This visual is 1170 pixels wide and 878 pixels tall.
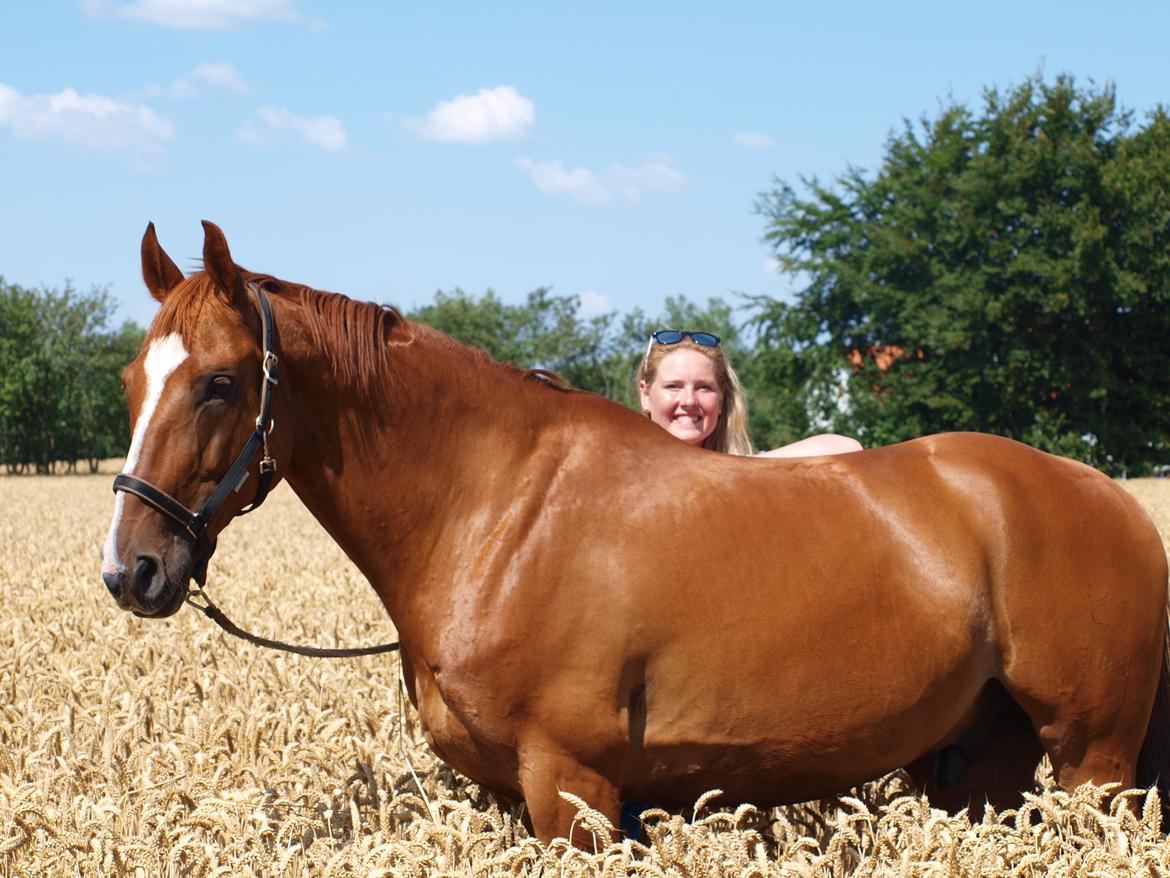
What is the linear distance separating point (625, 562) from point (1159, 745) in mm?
2131

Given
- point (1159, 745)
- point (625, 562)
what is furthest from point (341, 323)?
point (1159, 745)

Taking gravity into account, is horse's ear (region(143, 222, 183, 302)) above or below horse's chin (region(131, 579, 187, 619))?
above

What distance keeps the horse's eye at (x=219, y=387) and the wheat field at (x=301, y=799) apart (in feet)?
3.88

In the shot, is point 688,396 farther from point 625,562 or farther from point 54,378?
point 54,378

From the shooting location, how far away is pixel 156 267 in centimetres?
360

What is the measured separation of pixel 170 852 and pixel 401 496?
119cm

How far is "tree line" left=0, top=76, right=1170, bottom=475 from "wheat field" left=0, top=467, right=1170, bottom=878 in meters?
35.5

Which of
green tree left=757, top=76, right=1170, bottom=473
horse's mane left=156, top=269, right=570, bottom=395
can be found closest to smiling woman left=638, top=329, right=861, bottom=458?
horse's mane left=156, top=269, right=570, bottom=395

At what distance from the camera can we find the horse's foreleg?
3385 millimetres

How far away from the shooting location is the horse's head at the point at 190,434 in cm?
323

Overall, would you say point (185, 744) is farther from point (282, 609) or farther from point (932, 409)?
point (932, 409)

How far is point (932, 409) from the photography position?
1679 inches

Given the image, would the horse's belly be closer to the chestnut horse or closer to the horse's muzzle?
the chestnut horse

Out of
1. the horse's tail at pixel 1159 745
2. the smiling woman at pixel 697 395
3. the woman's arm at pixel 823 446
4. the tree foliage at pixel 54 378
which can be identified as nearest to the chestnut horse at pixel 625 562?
the horse's tail at pixel 1159 745
